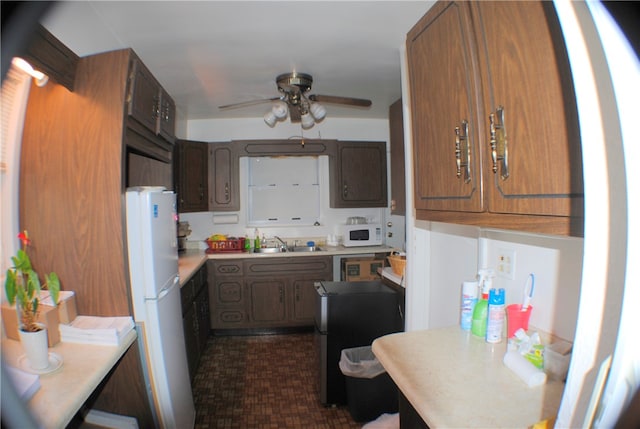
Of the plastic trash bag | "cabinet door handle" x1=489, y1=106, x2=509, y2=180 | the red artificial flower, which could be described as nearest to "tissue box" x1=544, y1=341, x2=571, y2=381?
"cabinet door handle" x1=489, y1=106, x2=509, y2=180

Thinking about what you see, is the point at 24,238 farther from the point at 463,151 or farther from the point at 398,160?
the point at 398,160

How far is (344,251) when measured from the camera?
352 cm

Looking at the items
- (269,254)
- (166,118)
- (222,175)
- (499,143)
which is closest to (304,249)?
(269,254)

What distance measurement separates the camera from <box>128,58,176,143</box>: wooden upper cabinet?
156 centimetres

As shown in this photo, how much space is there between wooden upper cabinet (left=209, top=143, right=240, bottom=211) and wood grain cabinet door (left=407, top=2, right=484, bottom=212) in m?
2.65

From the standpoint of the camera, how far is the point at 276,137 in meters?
3.84

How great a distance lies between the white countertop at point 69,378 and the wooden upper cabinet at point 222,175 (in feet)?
7.56

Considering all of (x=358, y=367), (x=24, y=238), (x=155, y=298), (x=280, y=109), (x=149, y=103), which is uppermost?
(x=280, y=109)

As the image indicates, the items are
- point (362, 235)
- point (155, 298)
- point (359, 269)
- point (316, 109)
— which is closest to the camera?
point (155, 298)

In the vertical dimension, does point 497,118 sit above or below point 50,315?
above

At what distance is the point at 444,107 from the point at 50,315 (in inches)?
66.0

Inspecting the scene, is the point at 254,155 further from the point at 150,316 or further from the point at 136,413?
the point at 136,413

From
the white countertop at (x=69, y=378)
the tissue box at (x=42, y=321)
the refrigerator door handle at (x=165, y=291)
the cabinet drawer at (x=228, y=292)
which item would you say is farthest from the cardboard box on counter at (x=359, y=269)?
the tissue box at (x=42, y=321)

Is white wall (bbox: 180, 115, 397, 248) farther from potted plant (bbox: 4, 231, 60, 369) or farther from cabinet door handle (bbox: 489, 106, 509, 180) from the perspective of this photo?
cabinet door handle (bbox: 489, 106, 509, 180)
